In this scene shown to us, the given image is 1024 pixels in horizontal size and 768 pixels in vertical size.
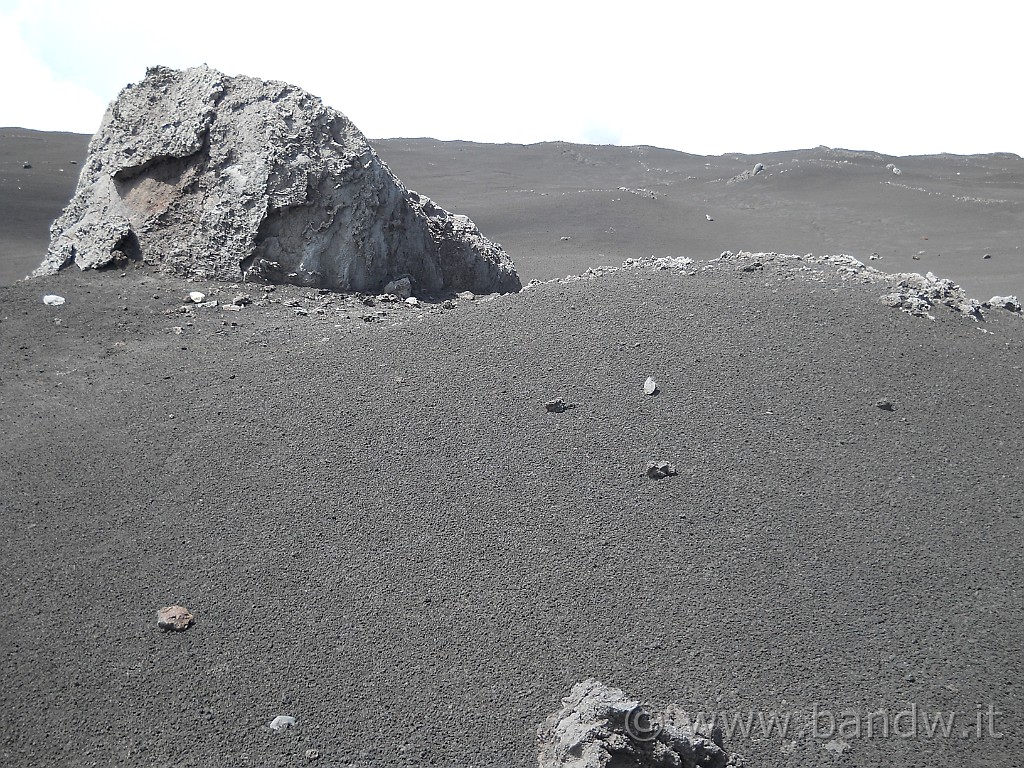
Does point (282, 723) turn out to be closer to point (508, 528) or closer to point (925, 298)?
point (508, 528)

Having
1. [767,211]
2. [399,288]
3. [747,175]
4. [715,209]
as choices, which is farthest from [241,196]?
[747,175]

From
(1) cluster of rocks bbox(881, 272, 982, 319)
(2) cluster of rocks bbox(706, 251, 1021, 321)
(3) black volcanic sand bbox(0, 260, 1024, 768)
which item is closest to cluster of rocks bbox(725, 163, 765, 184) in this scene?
(2) cluster of rocks bbox(706, 251, 1021, 321)

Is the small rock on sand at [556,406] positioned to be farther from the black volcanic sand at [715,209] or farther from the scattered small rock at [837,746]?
the black volcanic sand at [715,209]

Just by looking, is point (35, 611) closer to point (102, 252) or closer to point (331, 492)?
point (331, 492)

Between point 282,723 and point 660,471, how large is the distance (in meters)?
2.09

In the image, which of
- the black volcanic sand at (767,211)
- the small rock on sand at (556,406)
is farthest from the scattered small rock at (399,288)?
the black volcanic sand at (767,211)

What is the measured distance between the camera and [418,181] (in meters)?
24.5

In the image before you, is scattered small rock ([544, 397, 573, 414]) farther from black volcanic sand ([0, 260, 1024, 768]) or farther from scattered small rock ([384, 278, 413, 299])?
scattered small rock ([384, 278, 413, 299])

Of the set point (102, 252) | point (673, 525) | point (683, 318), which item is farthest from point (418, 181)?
point (673, 525)

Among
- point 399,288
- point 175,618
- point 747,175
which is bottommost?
point 175,618

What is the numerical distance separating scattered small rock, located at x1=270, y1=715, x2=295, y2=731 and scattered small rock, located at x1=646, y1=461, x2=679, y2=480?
6.68 ft

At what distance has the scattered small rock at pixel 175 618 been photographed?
3.28 metres

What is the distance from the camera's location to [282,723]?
2908 mm

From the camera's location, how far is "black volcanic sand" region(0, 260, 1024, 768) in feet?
9.77
